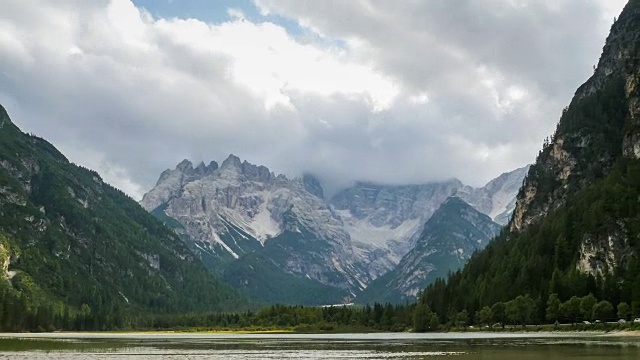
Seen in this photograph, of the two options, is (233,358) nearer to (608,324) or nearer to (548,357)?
(548,357)

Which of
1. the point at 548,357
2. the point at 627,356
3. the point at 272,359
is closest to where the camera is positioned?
the point at 627,356

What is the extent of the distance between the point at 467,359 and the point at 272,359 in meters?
29.2

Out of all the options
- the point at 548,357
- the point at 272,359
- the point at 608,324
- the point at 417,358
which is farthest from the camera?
the point at 608,324

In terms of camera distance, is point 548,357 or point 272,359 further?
point 272,359

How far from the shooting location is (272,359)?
4139 inches

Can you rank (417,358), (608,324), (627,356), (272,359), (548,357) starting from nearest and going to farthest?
(627,356) < (548,357) < (417,358) < (272,359) < (608,324)

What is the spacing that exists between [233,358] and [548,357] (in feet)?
150

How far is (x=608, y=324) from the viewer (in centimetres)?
18825

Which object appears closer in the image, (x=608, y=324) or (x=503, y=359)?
(x=503, y=359)

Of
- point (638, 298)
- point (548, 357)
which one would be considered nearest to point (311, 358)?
point (548, 357)

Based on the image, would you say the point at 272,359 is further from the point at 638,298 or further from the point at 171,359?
→ the point at 638,298

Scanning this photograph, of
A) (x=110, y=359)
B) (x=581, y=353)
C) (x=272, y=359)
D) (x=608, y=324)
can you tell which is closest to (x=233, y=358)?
(x=272, y=359)

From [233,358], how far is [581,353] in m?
49.8

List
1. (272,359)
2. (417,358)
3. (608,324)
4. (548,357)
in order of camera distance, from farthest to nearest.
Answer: (608,324)
(272,359)
(417,358)
(548,357)
